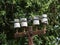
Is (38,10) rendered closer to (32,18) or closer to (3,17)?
(32,18)

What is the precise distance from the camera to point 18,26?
3227 millimetres

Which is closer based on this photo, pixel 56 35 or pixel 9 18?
Answer: pixel 9 18

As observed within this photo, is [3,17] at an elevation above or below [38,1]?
below

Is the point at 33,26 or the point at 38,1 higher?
the point at 38,1

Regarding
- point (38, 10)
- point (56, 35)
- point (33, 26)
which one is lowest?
point (56, 35)

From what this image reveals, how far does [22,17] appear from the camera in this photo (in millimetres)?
3418

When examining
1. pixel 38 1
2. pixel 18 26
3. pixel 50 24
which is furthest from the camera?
pixel 50 24

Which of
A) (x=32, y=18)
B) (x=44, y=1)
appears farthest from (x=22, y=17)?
(x=44, y=1)

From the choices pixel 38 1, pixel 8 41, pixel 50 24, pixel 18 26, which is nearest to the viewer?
pixel 18 26

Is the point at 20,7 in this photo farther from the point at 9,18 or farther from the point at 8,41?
the point at 8,41

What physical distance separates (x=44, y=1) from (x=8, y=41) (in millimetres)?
953

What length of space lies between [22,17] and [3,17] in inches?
13.5

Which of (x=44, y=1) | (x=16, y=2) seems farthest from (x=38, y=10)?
(x=16, y=2)

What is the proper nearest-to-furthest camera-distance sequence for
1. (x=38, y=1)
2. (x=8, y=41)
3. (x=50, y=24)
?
(x=38, y=1) → (x=8, y=41) → (x=50, y=24)
